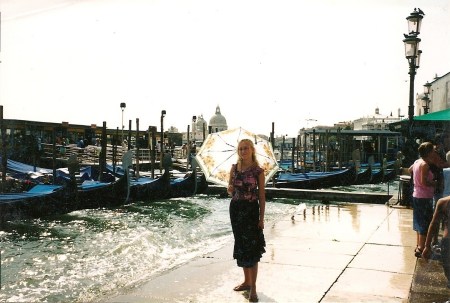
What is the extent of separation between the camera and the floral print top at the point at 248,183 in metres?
3.56

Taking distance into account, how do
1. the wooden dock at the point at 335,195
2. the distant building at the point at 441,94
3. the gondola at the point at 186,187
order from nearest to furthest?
1. the wooden dock at the point at 335,195
2. the gondola at the point at 186,187
3. the distant building at the point at 441,94

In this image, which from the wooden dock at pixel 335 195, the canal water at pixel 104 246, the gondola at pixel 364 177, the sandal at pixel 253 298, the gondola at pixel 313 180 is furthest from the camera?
the gondola at pixel 364 177

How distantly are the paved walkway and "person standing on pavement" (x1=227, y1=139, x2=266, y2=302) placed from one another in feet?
1.14

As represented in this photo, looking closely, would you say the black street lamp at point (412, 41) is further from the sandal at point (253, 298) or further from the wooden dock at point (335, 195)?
the sandal at point (253, 298)

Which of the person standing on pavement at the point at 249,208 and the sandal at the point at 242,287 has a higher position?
the person standing on pavement at the point at 249,208

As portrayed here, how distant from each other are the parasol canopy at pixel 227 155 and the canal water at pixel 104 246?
1154 millimetres

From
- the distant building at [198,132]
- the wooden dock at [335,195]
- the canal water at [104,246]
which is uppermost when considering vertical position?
the distant building at [198,132]

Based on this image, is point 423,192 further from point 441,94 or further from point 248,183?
point 441,94

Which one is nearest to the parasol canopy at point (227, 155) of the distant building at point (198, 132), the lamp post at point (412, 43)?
the lamp post at point (412, 43)

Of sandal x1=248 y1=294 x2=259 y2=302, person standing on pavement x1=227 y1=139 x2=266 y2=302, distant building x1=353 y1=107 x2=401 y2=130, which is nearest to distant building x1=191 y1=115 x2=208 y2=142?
distant building x1=353 y1=107 x2=401 y2=130

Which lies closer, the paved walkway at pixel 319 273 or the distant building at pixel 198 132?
the paved walkway at pixel 319 273

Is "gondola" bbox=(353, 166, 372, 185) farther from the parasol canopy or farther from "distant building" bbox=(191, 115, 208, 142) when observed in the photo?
"distant building" bbox=(191, 115, 208, 142)

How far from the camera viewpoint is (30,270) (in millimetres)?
6727

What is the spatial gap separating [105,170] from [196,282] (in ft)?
47.2
